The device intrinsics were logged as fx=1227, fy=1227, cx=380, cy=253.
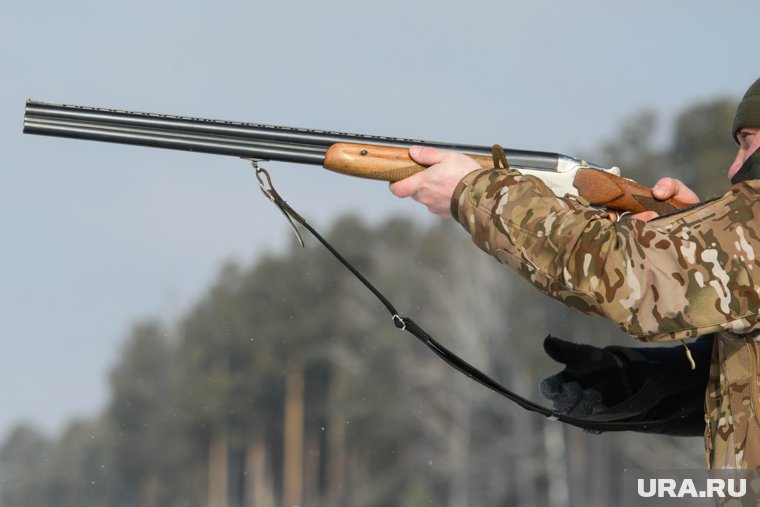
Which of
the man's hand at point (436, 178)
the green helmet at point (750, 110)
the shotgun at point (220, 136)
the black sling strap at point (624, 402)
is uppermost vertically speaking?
the shotgun at point (220, 136)

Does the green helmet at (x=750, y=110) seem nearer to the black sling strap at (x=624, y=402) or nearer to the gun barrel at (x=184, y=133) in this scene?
the black sling strap at (x=624, y=402)

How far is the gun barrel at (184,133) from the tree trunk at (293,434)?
66.2 meters

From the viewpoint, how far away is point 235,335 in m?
76.9

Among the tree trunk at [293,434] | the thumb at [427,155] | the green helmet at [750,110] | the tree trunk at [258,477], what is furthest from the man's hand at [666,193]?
the tree trunk at [258,477]

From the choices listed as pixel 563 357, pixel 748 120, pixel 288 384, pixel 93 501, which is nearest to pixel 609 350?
pixel 563 357

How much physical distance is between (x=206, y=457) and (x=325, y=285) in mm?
12906

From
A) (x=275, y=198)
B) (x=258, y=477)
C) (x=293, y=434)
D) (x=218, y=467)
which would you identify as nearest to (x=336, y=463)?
(x=293, y=434)

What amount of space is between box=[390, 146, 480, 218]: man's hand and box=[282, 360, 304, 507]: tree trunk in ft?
219

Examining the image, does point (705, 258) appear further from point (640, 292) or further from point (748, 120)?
point (748, 120)

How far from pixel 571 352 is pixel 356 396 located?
61.5m

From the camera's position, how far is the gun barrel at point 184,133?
15.1ft

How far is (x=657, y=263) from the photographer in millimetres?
3494

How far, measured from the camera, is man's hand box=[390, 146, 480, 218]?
3986 mm

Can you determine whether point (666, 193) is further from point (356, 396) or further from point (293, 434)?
point (293, 434)
